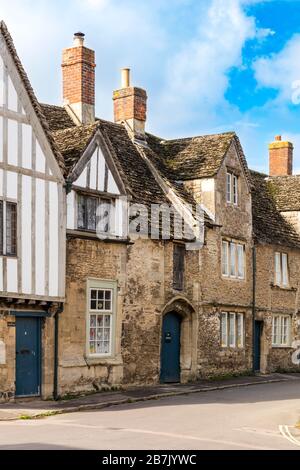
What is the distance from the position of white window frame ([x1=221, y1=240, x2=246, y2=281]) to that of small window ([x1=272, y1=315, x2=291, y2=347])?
3656 millimetres

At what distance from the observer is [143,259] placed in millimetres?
25781

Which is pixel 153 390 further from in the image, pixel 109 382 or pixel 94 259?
pixel 94 259

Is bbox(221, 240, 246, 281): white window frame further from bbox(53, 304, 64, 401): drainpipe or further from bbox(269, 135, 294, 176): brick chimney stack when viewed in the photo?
bbox(269, 135, 294, 176): brick chimney stack

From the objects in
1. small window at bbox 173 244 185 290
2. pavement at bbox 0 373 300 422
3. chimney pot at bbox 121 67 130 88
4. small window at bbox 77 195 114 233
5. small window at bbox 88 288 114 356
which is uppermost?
chimney pot at bbox 121 67 130 88

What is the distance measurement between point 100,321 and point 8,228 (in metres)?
4.60

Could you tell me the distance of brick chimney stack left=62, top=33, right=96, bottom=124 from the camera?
28.3m

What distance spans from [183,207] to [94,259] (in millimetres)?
5743

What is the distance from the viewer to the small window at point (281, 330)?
113ft

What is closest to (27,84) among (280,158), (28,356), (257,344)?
(28,356)

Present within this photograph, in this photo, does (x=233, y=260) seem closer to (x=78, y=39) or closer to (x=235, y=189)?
(x=235, y=189)

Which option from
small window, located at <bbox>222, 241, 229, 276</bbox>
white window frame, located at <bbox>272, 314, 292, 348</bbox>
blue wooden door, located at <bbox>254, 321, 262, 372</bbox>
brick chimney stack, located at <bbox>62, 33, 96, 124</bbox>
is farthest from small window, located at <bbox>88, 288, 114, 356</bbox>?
white window frame, located at <bbox>272, 314, 292, 348</bbox>

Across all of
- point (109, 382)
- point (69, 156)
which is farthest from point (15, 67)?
point (109, 382)

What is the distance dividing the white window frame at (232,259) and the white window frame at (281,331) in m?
3.62

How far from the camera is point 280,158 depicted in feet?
135
